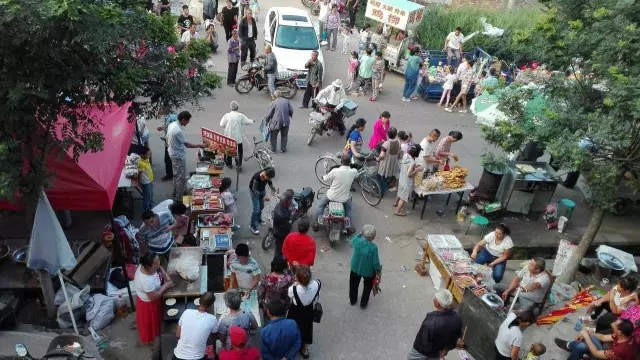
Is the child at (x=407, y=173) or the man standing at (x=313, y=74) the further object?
the man standing at (x=313, y=74)

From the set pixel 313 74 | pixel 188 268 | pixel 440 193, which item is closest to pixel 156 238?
pixel 188 268

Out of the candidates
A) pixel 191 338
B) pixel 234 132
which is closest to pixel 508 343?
pixel 191 338

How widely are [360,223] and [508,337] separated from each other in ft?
15.1

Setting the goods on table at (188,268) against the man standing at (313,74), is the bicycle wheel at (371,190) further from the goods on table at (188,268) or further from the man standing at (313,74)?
the goods on table at (188,268)

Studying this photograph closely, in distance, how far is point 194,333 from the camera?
6059 millimetres

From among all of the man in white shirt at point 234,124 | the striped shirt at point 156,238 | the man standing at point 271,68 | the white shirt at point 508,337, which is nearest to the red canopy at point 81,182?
the striped shirt at point 156,238

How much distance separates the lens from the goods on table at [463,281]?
8.33 metres

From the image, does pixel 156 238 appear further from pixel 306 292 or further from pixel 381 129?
pixel 381 129

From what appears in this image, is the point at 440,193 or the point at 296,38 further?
the point at 296,38

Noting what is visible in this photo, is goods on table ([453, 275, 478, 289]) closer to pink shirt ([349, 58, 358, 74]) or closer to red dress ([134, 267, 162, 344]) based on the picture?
red dress ([134, 267, 162, 344])

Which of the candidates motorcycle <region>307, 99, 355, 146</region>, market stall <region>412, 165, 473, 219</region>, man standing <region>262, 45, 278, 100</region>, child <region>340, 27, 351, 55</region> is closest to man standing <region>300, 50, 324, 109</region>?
→ man standing <region>262, 45, 278, 100</region>

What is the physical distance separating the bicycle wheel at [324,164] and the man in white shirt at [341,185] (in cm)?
152

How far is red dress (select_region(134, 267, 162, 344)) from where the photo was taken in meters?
6.77

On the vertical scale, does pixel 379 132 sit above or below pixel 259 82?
above
